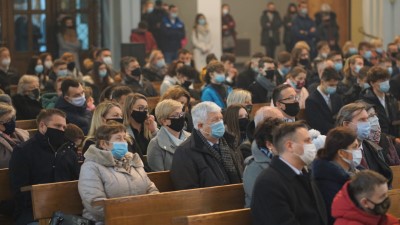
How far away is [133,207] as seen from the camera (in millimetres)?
7879

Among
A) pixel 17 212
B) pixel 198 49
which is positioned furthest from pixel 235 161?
pixel 198 49

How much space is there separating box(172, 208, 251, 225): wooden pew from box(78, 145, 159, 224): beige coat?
3.31ft

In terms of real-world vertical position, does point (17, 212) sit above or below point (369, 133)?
below

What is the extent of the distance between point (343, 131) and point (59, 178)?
263 cm

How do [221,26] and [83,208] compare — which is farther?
[221,26]

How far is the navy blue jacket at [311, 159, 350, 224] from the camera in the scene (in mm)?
7445

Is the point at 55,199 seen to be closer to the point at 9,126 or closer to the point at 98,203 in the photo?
the point at 98,203

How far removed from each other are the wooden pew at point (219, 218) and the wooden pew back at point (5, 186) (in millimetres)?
2394

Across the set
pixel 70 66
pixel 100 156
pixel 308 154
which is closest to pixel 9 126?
pixel 100 156

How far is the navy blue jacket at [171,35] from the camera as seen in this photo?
22.7m

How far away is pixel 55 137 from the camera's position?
30.0ft

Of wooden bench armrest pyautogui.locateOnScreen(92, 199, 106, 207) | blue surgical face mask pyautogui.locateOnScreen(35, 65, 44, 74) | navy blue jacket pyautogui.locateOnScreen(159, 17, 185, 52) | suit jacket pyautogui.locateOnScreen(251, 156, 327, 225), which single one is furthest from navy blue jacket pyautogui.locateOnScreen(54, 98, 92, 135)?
navy blue jacket pyautogui.locateOnScreen(159, 17, 185, 52)

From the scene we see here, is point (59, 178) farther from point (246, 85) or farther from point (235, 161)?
point (246, 85)

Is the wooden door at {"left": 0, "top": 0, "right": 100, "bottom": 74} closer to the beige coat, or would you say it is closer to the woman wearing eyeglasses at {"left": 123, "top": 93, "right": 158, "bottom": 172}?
the woman wearing eyeglasses at {"left": 123, "top": 93, "right": 158, "bottom": 172}
